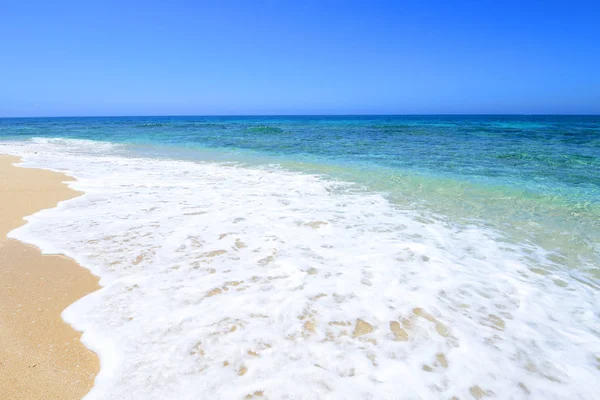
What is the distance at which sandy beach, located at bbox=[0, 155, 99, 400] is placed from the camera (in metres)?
2.07

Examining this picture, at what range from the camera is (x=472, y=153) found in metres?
13.6

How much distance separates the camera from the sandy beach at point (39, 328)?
2068mm

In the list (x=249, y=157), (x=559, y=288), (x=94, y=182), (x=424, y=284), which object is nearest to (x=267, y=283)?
(x=424, y=284)

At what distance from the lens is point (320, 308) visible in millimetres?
2941

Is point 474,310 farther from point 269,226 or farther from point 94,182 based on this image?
point 94,182

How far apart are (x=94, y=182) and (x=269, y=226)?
540cm

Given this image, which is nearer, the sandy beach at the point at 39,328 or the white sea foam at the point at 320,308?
the sandy beach at the point at 39,328

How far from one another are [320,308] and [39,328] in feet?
7.37

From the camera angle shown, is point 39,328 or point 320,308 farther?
point 320,308

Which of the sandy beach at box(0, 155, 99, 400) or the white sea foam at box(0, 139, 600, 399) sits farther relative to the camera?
the white sea foam at box(0, 139, 600, 399)

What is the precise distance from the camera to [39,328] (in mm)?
2566

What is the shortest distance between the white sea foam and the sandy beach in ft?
0.39

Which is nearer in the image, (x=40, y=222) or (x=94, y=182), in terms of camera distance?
(x=40, y=222)

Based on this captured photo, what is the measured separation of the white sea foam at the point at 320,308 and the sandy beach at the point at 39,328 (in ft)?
0.39
